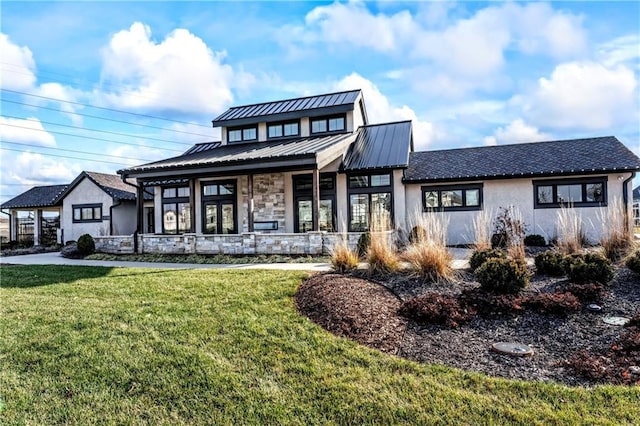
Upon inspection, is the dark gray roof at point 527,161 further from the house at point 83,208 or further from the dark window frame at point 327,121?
the house at point 83,208

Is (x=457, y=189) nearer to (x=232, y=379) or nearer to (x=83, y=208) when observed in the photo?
(x=232, y=379)

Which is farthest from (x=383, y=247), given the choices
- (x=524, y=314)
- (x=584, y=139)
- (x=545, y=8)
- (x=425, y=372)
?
(x=584, y=139)

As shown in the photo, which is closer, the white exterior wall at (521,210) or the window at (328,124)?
the white exterior wall at (521,210)

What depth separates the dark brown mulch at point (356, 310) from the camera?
4309mm

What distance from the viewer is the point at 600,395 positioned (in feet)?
10.1

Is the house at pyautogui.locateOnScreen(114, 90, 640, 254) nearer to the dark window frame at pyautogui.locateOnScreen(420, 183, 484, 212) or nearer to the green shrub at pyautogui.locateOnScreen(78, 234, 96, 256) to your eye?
the dark window frame at pyautogui.locateOnScreen(420, 183, 484, 212)

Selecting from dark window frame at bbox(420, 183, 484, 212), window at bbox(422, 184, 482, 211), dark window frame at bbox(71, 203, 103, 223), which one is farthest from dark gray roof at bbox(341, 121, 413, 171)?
dark window frame at bbox(71, 203, 103, 223)

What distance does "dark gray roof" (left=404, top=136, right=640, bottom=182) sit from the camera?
13000 mm

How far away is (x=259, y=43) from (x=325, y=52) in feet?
6.15

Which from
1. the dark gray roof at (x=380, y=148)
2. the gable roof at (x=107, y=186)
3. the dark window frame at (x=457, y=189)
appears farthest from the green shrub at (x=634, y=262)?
the gable roof at (x=107, y=186)

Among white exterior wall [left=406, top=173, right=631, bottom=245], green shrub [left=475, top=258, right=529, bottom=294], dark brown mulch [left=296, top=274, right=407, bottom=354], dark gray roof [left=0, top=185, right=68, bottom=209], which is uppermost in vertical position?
dark gray roof [left=0, top=185, right=68, bottom=209]

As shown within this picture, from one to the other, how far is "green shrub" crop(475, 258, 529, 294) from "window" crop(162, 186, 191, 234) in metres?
15.3

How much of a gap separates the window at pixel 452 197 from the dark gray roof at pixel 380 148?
168cm

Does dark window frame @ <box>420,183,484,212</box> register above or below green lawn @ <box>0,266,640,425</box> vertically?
above
